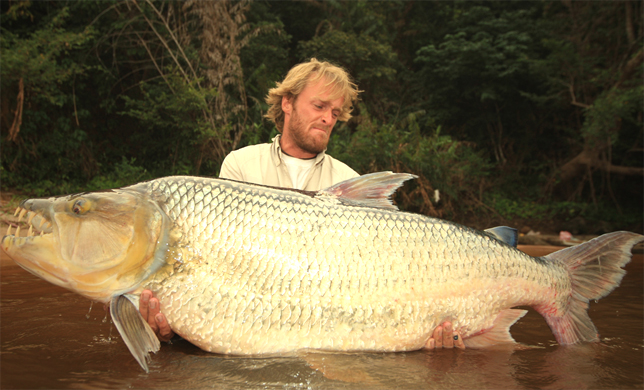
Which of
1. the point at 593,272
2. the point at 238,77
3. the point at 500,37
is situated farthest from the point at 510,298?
the point at 500,37

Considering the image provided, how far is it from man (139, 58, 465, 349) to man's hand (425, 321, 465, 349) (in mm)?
1610

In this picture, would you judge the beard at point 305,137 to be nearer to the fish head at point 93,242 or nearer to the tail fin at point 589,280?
the fish head at point 93,242

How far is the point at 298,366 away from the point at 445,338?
884 mm

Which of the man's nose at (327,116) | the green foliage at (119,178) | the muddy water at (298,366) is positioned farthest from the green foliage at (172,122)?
the muddy water at (298,366)

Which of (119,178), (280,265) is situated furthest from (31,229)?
(119,178)

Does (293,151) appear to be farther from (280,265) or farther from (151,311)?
(151,311)

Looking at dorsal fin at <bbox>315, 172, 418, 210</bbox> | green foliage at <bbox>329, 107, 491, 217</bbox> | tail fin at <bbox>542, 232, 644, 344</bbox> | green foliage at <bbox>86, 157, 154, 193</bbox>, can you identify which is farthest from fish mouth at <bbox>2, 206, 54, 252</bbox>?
green foliage at <bbox>86, 157, 154, 193</bbox>

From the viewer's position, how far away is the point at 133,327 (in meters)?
2.12

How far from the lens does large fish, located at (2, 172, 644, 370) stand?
215 cm

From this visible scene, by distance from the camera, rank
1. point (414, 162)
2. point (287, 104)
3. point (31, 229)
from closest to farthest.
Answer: point (31, 229) < point (287, 104) < point (414, 162)

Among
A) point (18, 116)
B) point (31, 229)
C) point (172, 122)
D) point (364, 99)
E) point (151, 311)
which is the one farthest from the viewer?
point (364, 99)

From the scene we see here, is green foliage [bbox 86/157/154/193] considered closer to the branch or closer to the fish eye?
the branch

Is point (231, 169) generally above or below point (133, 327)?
above

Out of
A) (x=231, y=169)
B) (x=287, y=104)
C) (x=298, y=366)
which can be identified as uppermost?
(x=287, y=104)
